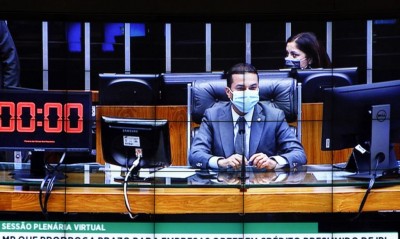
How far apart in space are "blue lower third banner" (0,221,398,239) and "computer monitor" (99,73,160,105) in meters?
0.70

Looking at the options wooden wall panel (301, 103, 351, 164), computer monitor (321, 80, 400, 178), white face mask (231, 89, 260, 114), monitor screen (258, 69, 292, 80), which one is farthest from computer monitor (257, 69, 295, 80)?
computer monitor (321, 80, 400, 178)

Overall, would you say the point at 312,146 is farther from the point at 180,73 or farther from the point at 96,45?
the point at 96,45

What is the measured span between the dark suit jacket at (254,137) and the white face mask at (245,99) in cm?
3

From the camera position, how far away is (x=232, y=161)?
16.5 ft

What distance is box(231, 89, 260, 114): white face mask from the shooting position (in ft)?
16.5

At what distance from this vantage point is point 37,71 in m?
5.34

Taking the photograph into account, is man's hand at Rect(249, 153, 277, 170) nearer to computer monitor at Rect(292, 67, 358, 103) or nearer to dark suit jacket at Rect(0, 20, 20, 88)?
computer monitor at Rect(292, 67, 358, 103)

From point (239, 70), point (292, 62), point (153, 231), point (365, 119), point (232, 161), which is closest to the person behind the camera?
point (365, 119)

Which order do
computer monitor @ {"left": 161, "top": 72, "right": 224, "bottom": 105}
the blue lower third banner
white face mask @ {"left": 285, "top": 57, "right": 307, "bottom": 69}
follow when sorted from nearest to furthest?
1. the blue lower third banner
2. computer monitor @ {"left": 161, "top": 72, "right": 224, "bottom": 105}
3. white face mask @ {"left": 285, "top": 57, "right": 307, "bottom": 69}

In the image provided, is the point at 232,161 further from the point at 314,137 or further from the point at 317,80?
the point at 317,80

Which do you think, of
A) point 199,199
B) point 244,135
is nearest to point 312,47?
point 244,135

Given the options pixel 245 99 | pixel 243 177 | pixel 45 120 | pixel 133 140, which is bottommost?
pixel 243 177

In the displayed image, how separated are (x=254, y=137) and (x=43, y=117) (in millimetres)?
1197

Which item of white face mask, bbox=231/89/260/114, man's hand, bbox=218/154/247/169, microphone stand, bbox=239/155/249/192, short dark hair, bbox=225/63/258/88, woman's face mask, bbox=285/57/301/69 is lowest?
microphone stand, bbox=239/155/249/192
